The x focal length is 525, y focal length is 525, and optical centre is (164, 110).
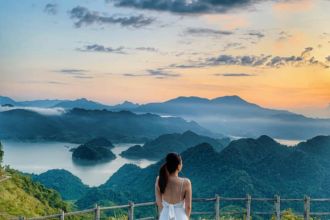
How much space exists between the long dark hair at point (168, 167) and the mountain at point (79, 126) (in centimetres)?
15461

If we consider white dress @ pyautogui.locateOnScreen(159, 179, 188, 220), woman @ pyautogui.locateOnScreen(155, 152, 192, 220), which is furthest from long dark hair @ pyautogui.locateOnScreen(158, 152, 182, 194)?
white dress @ pyautogui.locateOnScreen(159, 179, 188, 220)

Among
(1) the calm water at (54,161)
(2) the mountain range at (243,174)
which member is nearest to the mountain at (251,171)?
(2) the mountain range at (243,174)

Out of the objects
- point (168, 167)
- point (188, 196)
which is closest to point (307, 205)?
point (188, 196)

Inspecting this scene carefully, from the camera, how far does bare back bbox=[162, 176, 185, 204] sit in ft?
18.2

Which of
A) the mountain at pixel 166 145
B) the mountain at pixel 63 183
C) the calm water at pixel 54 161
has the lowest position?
the mountain at pixel 63 183

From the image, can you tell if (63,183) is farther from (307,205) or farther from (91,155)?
(307,205)

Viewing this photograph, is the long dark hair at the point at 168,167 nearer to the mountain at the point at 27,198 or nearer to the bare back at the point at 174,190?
the bare back at the point at 174,190

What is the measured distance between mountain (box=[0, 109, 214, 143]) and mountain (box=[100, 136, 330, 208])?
62.4 metres

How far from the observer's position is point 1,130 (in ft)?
552

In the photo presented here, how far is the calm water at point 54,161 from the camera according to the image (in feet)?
357

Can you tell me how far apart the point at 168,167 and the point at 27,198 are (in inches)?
1165

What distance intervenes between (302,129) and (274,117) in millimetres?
25714

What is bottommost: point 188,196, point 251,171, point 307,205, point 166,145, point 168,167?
point 251,171

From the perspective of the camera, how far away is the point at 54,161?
426 ft
